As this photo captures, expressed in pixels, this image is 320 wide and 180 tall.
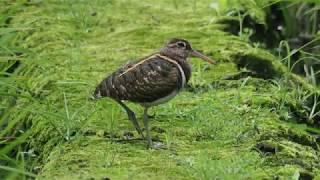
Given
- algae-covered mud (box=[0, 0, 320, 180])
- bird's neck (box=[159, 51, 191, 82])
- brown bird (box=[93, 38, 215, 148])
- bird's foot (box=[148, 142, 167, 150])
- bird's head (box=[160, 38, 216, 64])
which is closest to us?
algae-covered mud (box=[0, 0, 320, 180])

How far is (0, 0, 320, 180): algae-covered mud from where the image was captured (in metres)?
5.14

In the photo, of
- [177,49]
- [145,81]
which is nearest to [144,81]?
[145,81]

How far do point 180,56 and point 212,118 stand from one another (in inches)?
17.9

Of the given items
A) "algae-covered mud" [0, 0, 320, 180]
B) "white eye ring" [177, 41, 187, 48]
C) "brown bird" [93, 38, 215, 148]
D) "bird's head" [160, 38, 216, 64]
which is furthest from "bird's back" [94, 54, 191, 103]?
"white eye ring" [177, 41, 187, 48]

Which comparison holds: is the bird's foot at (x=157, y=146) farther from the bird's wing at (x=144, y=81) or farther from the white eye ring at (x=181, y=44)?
the white eye ring at (x=181, y=44)

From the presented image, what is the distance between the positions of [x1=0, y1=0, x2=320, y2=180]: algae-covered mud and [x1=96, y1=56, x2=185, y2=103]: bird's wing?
0.14 m

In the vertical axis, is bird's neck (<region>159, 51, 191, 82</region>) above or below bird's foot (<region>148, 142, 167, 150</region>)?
above

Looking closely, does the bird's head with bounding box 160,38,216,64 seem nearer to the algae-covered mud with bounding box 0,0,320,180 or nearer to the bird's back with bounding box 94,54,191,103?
the bird's back with bounding box 94,54,191,103

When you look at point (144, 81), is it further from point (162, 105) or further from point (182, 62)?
point (162, 105)

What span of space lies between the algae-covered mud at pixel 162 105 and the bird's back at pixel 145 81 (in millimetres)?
124

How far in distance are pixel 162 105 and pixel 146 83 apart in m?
0.85

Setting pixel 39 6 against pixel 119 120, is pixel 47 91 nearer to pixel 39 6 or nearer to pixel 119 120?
pixel 119 120

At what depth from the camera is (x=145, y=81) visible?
561cm

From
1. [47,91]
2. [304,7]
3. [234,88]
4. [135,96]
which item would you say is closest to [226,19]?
[304,7]
